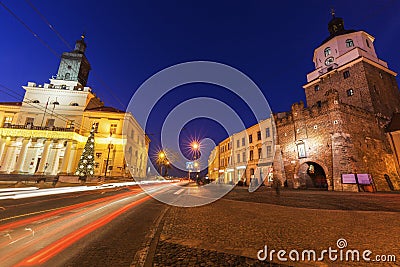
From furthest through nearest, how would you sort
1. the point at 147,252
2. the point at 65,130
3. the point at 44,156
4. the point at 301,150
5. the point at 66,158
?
1. the point at 65,130
2. the point at 66,158
3. the point at 44,156
4. the point at 301,150
5. the point at 147,252

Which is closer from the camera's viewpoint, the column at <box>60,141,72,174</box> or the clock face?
the clock face

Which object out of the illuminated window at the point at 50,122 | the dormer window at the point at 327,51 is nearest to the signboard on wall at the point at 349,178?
the dormer window at the point at 327,51

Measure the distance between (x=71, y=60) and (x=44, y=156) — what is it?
2667cm

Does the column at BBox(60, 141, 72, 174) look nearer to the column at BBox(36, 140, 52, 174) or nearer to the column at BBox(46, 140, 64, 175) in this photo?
the column at BBox(46, 140, 64, 175)

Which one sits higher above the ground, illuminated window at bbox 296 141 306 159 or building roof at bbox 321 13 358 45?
building roof at bbox 321 13 358 45

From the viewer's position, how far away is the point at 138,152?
170 ft

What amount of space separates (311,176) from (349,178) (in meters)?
7.35

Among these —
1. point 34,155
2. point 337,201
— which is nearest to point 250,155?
point 337,201

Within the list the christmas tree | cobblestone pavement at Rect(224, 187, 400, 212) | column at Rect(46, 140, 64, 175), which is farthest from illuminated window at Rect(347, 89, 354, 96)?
column at Rect(46, 140, 64, 175)

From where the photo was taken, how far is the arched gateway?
24750 mm

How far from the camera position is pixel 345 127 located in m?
21.3

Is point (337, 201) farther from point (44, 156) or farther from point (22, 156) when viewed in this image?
point (22, 156)

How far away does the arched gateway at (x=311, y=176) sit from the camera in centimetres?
2475

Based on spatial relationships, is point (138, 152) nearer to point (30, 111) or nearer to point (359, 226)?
point (30, 111)
